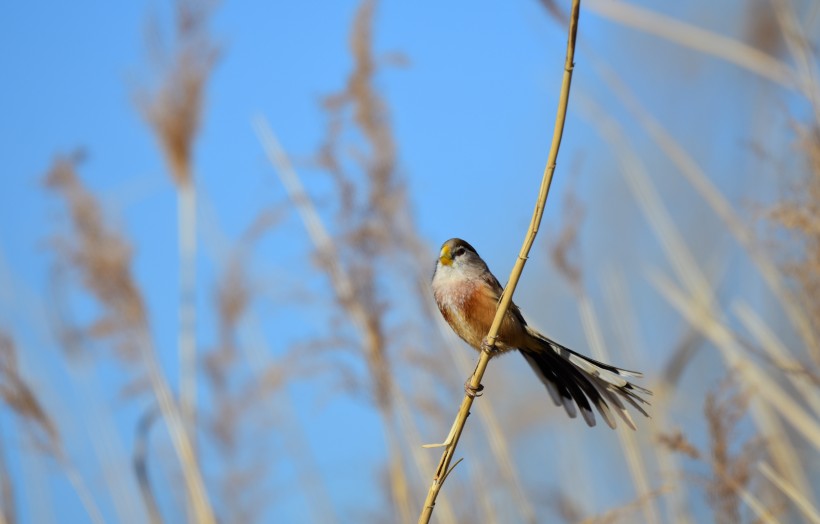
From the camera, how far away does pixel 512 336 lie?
2.18 meters

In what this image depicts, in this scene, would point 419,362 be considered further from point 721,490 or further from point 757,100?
point 757,100

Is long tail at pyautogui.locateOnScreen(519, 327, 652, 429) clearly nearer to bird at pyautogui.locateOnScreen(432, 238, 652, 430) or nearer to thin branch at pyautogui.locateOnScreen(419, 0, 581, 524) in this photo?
bird at pyautogui.locateOnScreen(432, 238, 652, 430)

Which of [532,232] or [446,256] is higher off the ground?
[446,256]

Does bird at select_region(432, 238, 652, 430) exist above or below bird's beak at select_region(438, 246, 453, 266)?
below

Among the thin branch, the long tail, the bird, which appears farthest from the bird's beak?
the thin branch

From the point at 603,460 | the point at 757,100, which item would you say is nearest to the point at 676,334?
the point at 603,460

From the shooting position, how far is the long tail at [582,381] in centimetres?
199

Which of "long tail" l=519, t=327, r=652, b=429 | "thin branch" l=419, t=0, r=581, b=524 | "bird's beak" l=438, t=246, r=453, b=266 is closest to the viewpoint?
"thin branch" l=419, t=0, r=581, b=524

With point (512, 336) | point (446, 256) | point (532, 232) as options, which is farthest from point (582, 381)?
point (532, 232)

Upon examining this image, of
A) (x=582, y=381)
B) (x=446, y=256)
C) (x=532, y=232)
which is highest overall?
(x=446, y=256)

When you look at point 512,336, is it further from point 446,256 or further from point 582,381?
point 446,256

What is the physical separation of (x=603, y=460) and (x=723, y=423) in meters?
2.55

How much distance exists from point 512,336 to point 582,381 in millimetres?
232

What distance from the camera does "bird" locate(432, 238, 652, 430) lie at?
2.11m
